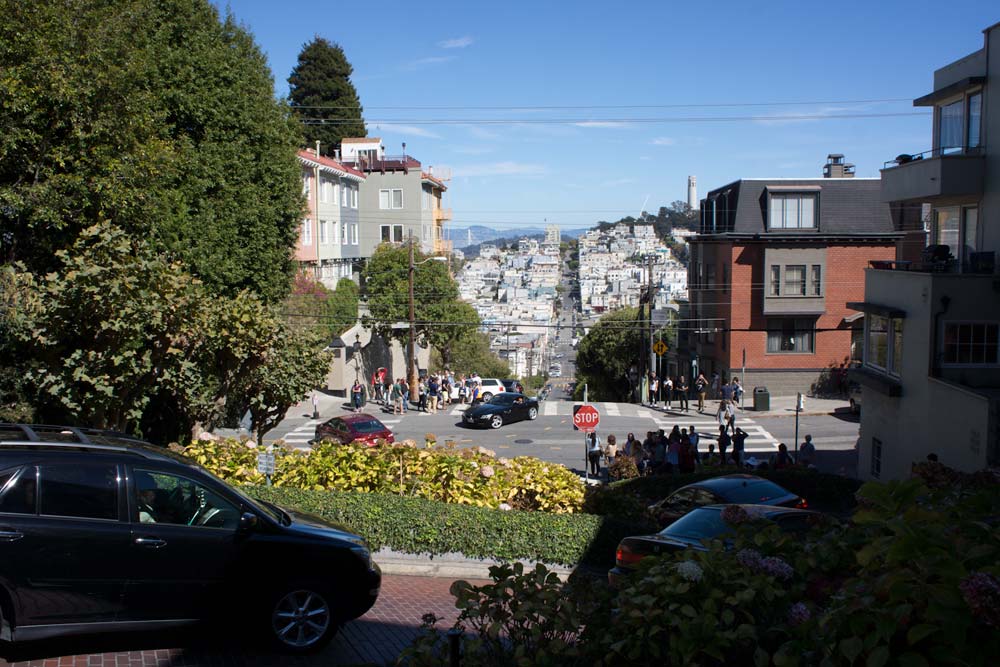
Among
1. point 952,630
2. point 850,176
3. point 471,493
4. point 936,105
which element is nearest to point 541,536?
point 471,493

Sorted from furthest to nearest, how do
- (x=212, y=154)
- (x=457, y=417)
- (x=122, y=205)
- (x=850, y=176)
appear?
(x=850, y=176) < (x=457, y=417) < (x=212, y=154) < (x=122, y=205)

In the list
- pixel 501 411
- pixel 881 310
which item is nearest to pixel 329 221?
pixel 501 411

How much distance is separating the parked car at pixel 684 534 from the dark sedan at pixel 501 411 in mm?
23312

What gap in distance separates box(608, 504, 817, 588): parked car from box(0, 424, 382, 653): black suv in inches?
115

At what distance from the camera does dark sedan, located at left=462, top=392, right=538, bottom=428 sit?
3416 cm

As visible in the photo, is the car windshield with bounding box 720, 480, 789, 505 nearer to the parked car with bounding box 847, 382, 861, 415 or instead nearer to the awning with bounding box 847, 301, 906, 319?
the awning with bounding box 847, 301, 906, 319

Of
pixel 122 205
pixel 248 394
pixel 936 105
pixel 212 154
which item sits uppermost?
pixel 936 105

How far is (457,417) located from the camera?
37.5 meters

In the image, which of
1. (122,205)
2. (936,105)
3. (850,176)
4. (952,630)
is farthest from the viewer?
(850,176)

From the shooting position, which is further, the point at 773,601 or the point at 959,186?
the point at 959,186

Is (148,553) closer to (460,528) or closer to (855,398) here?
(460,528)

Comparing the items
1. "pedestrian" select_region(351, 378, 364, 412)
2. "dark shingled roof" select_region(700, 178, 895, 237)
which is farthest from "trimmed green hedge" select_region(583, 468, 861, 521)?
"dark shingled roof" select_region(700, 178, 895, 237)

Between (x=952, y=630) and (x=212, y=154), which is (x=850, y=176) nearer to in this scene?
(x=212, y=154)

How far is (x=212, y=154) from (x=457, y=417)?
65.3 ft
